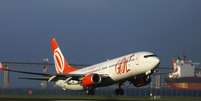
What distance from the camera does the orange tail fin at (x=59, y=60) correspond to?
339 ft

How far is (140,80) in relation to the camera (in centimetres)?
8056

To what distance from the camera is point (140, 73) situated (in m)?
77.1

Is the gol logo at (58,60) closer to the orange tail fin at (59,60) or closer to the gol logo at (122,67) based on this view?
the orange tail fin at (59,60)

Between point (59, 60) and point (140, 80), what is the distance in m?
29.0

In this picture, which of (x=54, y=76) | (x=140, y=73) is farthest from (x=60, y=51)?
(x=140, y=73)

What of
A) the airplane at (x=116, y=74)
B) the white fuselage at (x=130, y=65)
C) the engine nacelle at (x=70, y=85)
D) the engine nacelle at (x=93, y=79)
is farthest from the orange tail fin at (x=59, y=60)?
the white fuselage at (x=130, y=65)

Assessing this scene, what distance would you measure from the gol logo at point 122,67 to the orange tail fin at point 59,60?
75.4ft

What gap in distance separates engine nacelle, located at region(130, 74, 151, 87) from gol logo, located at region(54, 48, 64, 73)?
1035 inches

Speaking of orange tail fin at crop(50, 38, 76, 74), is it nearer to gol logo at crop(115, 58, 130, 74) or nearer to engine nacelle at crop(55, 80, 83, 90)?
engine nacelle at crop(55, 80, 83, 90)

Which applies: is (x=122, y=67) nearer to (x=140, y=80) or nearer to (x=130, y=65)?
(x=130, y=65)

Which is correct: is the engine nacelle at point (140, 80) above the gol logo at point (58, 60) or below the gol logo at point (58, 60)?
below

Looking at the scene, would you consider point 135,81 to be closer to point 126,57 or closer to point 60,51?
point 126,57

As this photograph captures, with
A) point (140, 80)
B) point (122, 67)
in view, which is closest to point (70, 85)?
point (140, 80)

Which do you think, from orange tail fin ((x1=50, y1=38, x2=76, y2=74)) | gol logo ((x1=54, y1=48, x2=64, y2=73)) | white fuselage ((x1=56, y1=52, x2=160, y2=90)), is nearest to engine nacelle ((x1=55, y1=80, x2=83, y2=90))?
orange tail fin ((x1=50, y1=38, x2=76, y2=74))
